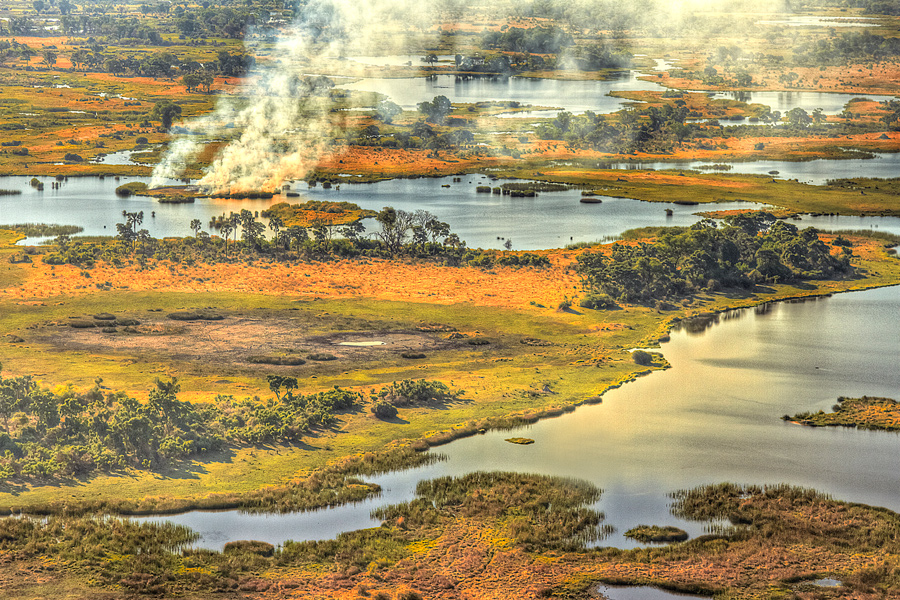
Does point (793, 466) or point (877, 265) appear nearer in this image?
point (793, 466)

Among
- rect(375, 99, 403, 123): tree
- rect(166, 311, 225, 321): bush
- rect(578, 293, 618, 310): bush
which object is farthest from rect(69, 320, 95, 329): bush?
rect(375, 99, 403, 123): tree

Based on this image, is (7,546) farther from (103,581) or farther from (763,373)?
(763,373)

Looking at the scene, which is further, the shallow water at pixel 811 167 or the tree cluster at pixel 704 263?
the shallow water at pixel 811 167

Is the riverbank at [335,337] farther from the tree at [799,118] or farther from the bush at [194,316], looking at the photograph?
the tree at [799,118]

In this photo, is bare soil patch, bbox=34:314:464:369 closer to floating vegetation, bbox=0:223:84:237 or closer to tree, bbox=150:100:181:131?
floating vegetation, bbox=0:223:84:237

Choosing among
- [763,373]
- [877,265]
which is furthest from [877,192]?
[763,373]

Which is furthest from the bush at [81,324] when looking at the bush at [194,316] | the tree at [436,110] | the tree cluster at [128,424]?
the tree at [436,110]
